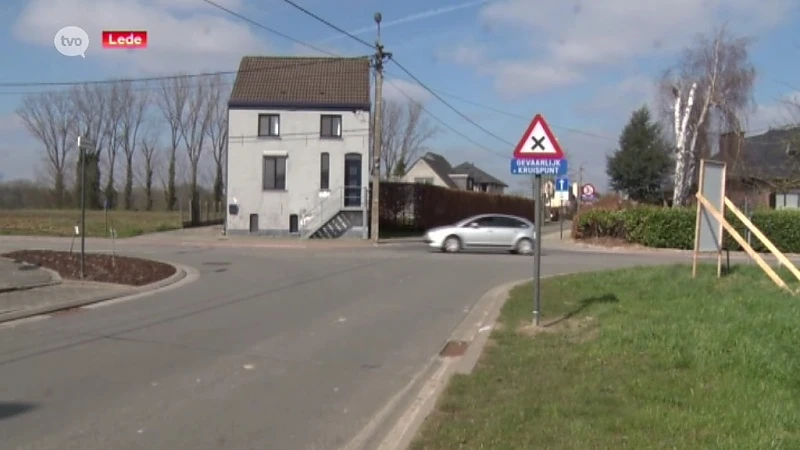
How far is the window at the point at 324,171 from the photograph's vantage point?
40.4 m

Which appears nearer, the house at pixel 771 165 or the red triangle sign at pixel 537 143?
the red triangle sign at pixel 537 143

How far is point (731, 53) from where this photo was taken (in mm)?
40125

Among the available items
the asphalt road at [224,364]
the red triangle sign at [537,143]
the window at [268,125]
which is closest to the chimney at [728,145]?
the window at [268,125]

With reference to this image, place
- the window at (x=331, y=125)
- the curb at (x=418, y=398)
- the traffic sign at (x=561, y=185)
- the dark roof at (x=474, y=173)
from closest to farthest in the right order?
1. the curb at (x=418, y=398)
2. the window at (x=331, y=125)
3. the traffic sign at (x=561, y=185)
4. the dark roof at (x=474, y=173)

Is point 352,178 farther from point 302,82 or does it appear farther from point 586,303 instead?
point 586,303

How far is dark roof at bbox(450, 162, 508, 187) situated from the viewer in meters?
103

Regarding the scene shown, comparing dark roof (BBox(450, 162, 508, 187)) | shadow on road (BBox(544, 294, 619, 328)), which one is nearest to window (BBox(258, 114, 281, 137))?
shadow on road (BBox(544, 294, 619, 328))

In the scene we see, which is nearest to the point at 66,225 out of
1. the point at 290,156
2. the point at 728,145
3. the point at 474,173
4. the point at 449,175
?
the point at 290,156

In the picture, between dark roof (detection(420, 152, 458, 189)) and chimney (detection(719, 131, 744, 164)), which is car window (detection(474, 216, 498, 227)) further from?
dark roof (detection(420, 152, 458, 189))

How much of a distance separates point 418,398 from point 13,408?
344 centimetres

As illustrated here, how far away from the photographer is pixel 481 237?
2916 centimetres

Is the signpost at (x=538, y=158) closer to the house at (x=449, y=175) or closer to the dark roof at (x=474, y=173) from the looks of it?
the house at (x=449, y=175)

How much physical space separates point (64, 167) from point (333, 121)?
Answer: 43087 millimetres

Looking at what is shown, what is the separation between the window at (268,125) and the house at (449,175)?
29581 mm
